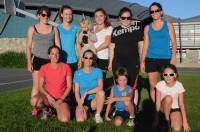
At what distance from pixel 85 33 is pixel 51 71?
99cm

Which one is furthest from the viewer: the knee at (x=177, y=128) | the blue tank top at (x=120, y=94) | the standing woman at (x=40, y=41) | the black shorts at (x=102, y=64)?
the black shorts at (x=102, y=64)

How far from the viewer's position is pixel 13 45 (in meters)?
39.9

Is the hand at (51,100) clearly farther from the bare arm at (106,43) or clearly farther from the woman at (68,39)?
the bare arm at (106,43)

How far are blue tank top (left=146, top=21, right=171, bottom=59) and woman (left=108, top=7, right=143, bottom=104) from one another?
28cm

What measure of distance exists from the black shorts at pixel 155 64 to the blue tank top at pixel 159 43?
0.06m

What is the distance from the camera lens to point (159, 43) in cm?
804

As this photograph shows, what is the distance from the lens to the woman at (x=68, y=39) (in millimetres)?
8395

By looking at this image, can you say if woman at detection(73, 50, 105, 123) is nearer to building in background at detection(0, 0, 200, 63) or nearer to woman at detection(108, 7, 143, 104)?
woman at detection(108, 7, 143, 104)

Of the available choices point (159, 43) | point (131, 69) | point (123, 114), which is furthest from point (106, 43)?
point (123, 114)

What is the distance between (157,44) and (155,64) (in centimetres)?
36

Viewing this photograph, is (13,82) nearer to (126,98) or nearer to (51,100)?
(51,100)

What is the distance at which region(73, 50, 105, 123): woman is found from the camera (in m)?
7.92

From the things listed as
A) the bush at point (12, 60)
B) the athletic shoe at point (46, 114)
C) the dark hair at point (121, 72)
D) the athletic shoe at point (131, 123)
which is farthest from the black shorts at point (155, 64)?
the bush at point (12, 60)

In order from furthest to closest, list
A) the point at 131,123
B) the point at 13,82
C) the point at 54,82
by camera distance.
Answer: the point at 13,82, the point at 54,82, the point at 131,123
